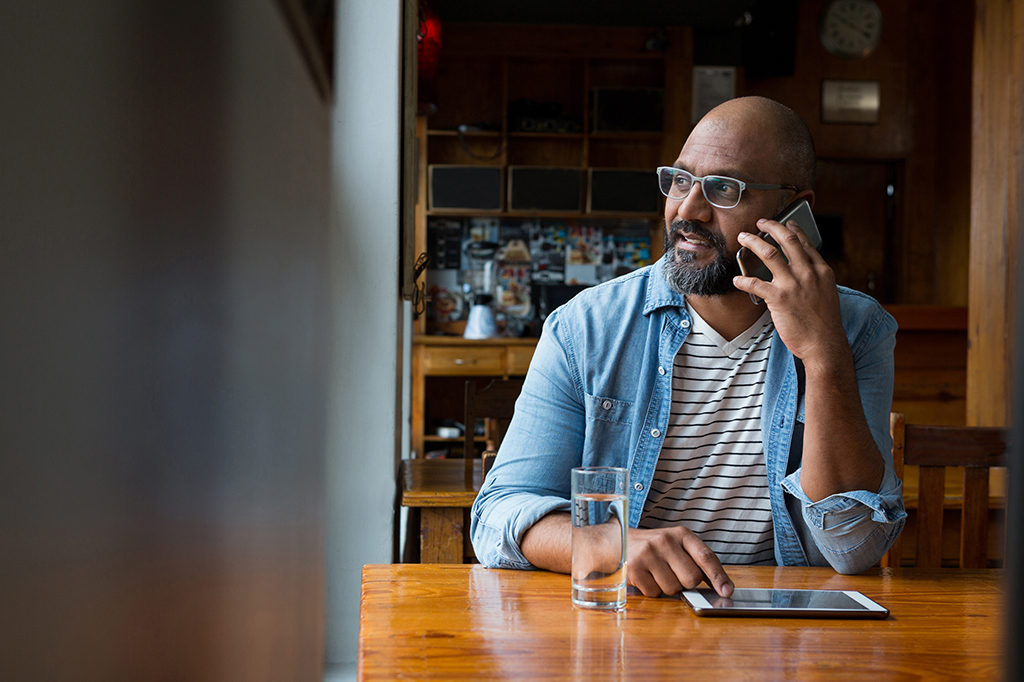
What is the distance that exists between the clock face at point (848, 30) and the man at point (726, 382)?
4969mm

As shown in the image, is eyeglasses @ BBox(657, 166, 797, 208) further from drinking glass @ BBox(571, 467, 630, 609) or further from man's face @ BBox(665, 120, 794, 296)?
drinking glass @ BBox(571, 467, 630, 609)

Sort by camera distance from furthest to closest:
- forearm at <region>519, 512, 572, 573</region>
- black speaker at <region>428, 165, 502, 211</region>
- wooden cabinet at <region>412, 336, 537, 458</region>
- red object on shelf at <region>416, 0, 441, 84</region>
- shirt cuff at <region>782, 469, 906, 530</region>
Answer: black speaker at <region>428, 165, 502, 211</region>, wooden cabinet at <region>412, 336, 537, 458</region>, red object on shelf at <region>416, 0, 441, 84</region>, shirt cuff at <region>782, 469, 906, 530</region>, forearm at <region>519, 512, 572, 573</region>

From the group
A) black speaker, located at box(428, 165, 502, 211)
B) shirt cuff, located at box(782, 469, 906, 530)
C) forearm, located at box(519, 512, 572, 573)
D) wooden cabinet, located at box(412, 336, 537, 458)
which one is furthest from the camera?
black speaker, located at box(428, 165, 502, 211)

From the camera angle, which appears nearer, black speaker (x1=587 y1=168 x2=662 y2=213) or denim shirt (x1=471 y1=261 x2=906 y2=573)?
denim shirt (x1=471 y1=261 x2=906 y2=573)

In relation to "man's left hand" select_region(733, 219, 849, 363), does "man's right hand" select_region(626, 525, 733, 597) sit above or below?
below

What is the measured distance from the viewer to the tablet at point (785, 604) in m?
0.86

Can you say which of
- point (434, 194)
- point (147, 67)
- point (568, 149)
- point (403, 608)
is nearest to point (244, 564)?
point (147, 67)

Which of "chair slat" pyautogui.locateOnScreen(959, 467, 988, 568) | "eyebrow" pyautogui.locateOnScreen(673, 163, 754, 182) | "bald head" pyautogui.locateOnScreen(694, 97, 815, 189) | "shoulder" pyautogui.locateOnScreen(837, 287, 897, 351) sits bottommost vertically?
"chair slat" pyautogui.locateOnScreen(959, 467, 988, 568)

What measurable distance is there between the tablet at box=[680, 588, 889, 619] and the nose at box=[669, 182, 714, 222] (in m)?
0.62

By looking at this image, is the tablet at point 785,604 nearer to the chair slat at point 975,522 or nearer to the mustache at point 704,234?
the mustache at point 704,234

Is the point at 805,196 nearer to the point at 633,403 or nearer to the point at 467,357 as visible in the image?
the point at 633,403

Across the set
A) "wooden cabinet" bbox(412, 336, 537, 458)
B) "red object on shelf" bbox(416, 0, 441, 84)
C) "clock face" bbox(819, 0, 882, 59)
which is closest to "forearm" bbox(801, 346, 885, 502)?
"red object on shelf" bbox(416, 0, 441, 84)

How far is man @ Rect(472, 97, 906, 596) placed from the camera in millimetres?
1156

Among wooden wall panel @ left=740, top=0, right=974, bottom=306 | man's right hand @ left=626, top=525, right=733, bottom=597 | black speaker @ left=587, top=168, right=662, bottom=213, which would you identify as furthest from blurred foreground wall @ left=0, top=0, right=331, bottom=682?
wooden wall panel @ left=740, top=0, right=974, bottom=306
